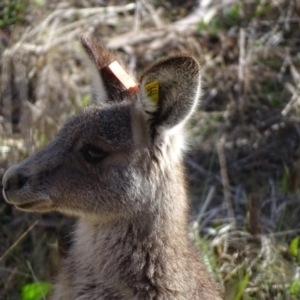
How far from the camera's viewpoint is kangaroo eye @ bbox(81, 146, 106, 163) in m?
4.35

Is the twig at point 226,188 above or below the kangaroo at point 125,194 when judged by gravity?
below

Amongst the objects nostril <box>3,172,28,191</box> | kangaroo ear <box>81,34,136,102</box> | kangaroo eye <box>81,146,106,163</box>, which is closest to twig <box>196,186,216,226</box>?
kangaroo ear <box>81,34,136,102</box>

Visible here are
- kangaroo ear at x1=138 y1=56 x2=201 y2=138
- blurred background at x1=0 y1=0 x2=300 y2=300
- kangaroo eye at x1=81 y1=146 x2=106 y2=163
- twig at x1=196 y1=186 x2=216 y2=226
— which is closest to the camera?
kangaroo ear at x1=138 y1=56 x2=201 y2=138

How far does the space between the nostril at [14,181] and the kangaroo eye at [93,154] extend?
12.8 inches

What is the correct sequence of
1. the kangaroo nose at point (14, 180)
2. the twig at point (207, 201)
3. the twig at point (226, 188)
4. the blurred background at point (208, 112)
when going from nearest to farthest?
the kangaroo nose at point (14, 180)
the blurred background at point (208, 112)
the twig at point (226, 188)
the twig at point (207, 201)

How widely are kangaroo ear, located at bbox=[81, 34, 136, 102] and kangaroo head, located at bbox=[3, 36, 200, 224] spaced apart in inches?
7.9

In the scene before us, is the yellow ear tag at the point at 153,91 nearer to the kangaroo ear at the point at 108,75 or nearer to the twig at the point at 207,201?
the kangaroo ear at the point at 108,75

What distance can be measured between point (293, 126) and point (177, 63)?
2839 mm

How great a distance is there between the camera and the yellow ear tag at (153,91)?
13.8 ft

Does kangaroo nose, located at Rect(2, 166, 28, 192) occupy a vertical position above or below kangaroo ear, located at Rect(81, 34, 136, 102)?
above

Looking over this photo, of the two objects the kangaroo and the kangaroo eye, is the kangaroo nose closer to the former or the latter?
the kangaroo

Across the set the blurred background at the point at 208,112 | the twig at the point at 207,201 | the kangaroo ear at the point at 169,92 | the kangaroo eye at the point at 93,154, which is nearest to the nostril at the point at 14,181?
the kangaroo eye at the point at 93,154

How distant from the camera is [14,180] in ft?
13.8

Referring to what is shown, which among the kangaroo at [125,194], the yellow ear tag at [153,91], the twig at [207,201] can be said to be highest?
the yellow ear tag at [153,91]
